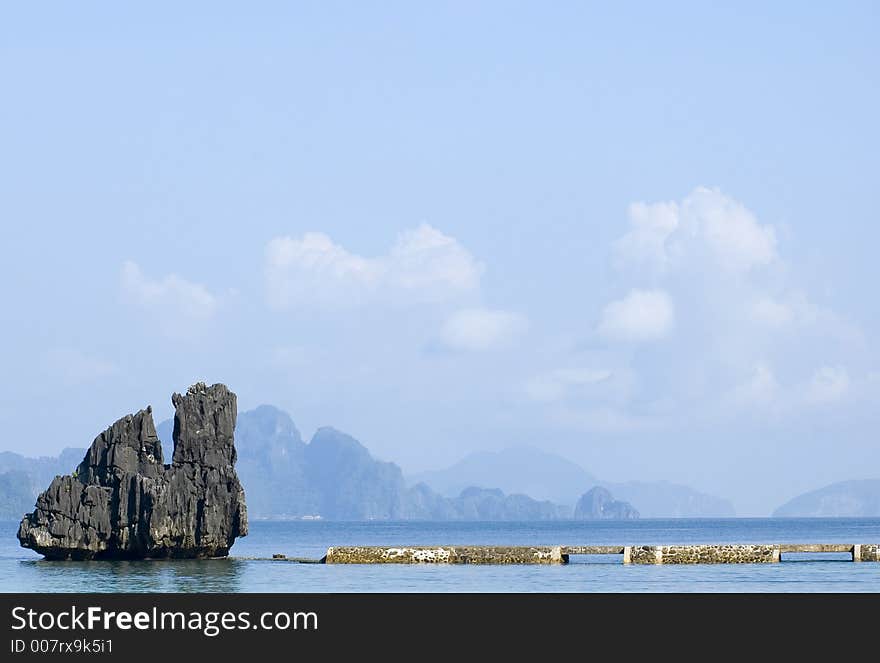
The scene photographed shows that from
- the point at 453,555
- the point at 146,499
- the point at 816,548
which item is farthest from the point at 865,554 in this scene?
the point at 146,499

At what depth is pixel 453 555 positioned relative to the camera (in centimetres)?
9088

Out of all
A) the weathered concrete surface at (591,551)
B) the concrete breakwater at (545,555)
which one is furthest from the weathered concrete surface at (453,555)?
the weathered concrete surface at (591,551)

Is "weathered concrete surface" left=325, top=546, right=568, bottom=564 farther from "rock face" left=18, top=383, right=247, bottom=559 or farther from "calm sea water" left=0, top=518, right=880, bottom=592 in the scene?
"rock face" left=18, top=383, right=247, bottom=559

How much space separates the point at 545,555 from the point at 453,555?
18.4 ft

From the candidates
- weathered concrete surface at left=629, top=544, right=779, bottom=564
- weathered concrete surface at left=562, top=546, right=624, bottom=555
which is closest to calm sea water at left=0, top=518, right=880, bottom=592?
weathered concrete surface at left=562, top=546, right=624, bottom=555

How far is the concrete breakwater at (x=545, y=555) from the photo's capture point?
294ft

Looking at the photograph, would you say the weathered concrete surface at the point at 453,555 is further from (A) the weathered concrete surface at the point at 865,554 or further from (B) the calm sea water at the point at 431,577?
(A) the weathered concrete surface at the point at 865,554

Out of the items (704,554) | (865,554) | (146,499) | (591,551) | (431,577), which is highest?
(146,499)

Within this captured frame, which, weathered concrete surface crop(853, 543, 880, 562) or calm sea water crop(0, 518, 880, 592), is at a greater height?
weathered concrete surface crop(853, 543, 880, 562)

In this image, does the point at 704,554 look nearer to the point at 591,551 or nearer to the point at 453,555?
the point at 591,551

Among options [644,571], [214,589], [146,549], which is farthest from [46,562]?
[644,571]

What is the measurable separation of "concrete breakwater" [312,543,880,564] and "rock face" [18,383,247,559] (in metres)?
7.90

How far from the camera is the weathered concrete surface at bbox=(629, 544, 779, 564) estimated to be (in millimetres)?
89312
